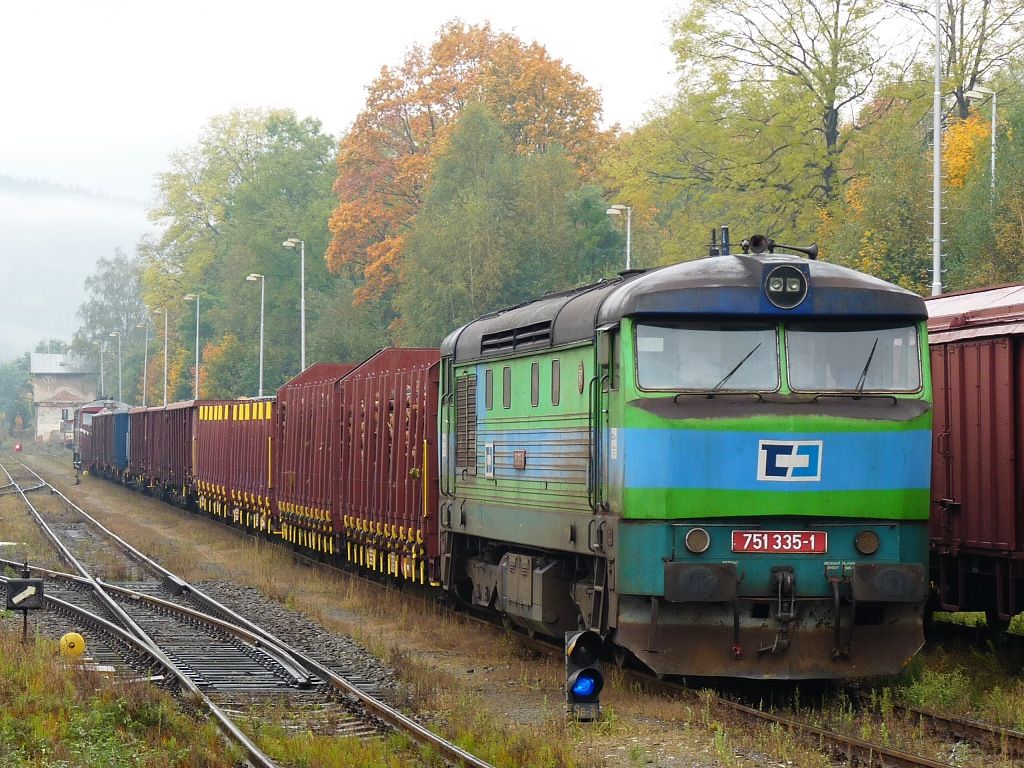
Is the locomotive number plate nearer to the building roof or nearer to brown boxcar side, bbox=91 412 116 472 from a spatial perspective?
brown boxcar side, bbox=91 412 116 472

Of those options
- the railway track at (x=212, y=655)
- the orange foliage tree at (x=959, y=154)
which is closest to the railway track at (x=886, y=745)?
the railway track at (x=212, y=655)

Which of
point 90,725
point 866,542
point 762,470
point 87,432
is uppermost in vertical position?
point 87,432

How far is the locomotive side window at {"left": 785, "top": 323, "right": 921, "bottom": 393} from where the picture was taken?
11.8 m

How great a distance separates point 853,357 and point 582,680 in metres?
3.37

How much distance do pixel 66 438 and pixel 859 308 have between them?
129 m

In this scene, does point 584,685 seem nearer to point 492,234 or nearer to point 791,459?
point 791,459

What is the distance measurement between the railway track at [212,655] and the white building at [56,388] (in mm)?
131629

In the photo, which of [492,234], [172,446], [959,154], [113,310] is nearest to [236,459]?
[172,446]

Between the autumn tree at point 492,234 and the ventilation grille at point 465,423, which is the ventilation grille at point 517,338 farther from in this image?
the autumn tree at point 492,234

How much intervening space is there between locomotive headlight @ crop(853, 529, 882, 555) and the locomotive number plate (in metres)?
0.27

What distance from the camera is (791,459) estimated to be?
37.9 feet

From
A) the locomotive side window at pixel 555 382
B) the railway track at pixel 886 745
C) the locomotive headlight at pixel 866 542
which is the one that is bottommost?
the railway track at pixel 886 745

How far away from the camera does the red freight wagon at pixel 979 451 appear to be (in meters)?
13.0

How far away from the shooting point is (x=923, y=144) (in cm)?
4019
